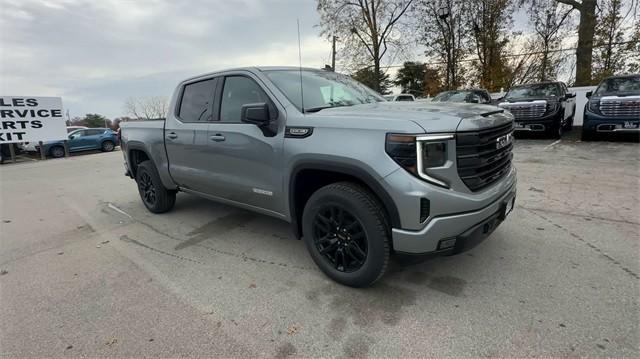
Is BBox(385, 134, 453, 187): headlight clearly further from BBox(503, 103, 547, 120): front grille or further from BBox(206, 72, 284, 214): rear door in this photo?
BBox(503, 103, 547, 120): front grille

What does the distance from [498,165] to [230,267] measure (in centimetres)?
246

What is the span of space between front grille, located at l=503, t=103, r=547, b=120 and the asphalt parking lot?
6.09 metres

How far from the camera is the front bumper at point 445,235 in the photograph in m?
2.17

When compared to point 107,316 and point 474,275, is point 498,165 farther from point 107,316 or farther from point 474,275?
point 107,316

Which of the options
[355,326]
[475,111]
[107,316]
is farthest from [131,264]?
[475,111]

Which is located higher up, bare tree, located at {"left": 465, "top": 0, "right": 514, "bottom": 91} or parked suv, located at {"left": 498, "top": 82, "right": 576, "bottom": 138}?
bare tree, located at {"left": 465, "top": 0, "right": 514, "bottom": 91}

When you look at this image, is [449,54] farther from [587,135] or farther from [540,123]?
[587,135]

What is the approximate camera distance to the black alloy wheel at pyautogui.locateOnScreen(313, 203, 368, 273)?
2.53 m

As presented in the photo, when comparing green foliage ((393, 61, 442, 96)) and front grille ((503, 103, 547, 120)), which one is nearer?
front grille ((503, 103, 547, 120))

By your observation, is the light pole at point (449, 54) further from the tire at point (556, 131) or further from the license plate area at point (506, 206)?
the license plate area at point (506, 206)

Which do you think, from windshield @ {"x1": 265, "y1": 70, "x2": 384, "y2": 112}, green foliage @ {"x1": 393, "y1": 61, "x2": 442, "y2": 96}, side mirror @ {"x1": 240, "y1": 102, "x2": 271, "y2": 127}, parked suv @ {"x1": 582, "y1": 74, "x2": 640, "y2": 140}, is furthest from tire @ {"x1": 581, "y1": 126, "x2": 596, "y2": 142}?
green foliage @ {"x1": 393, "y1": 61, "x2": 442, "y2": 96}

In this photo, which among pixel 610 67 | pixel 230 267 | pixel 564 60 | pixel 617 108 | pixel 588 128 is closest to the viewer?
pixel 230 267

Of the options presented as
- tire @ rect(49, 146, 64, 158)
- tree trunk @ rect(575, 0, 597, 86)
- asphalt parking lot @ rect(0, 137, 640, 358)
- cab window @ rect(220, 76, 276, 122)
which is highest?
tree trunk @ rect(575, 0, 597, 86)

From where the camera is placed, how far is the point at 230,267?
10.4ft
